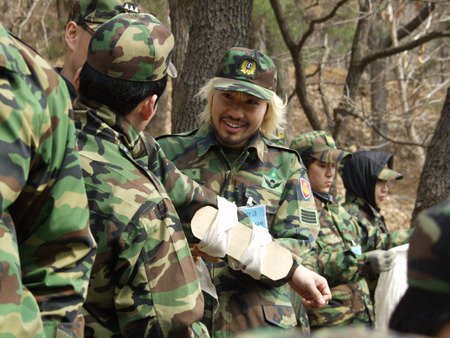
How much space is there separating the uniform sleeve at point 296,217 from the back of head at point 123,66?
4.55 ft

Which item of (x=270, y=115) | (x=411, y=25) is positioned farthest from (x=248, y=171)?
(x=411, y=25)

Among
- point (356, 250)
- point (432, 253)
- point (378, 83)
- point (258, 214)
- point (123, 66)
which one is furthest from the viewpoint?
point (378, 83)

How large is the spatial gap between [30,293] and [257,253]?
5.36ft

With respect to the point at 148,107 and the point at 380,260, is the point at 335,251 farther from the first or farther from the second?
the point at 148,107

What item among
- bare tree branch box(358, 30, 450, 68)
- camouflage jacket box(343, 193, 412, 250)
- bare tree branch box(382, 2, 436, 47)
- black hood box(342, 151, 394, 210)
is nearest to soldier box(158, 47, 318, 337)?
camouflage jacket box(343, 193, 412, 250)

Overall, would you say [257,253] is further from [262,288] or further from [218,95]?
[218,95]

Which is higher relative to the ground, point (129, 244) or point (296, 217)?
point (129, 244)

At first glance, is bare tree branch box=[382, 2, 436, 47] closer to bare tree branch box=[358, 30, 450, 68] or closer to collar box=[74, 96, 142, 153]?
bare tree branch box=[358, 30, 450, 68]

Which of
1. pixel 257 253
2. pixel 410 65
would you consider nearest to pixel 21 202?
pixel 257 253

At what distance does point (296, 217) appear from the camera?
4625mm

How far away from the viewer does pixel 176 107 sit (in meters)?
7.08

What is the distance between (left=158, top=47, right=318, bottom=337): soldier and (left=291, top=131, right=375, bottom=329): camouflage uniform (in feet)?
3.96

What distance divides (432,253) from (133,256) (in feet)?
5.29

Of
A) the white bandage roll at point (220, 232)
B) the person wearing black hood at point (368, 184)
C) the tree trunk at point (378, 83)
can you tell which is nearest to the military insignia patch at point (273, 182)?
the white bandage roll at point (220, 232)
